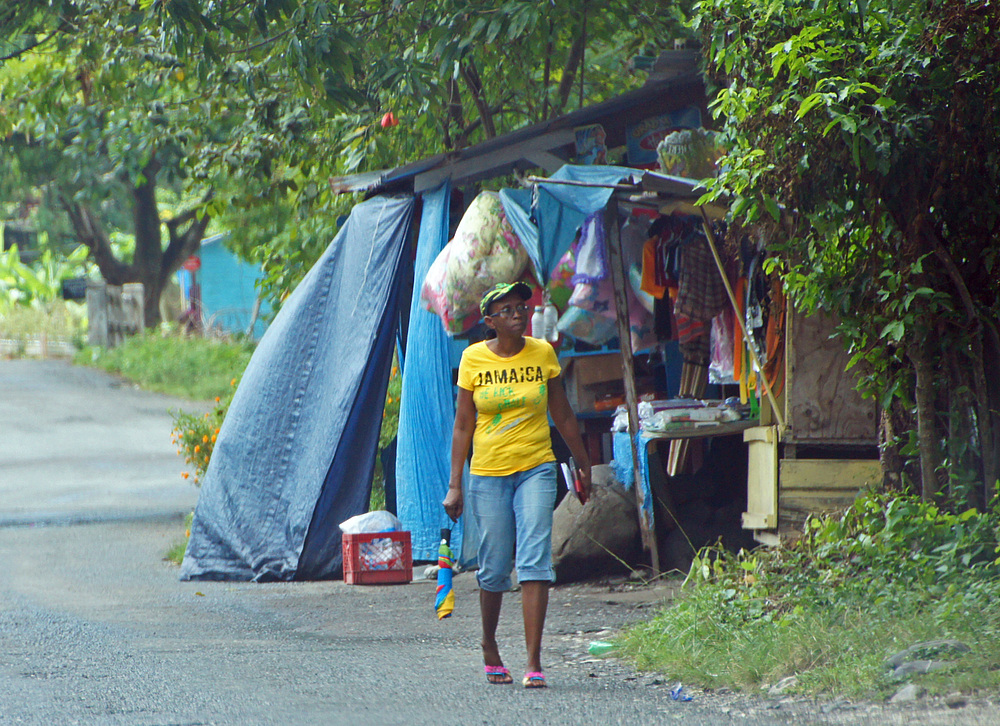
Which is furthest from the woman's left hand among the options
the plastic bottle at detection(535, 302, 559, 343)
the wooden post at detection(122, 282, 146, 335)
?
the wooden post at detection(122, 282, 146, 335)

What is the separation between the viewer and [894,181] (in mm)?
5980

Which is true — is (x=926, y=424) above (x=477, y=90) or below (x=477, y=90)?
below

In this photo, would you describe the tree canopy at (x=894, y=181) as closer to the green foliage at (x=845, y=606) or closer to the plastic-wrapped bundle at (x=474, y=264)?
the green foliage at (x=845, y=606)

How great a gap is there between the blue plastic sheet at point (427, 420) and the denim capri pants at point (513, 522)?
307cm

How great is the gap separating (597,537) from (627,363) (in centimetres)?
113

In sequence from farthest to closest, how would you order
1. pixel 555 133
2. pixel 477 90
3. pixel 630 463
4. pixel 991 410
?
pixel 477 90 → pixel 555 133 → pixel 630 463 → pixel 991 410

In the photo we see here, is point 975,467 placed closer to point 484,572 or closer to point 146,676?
point 484,572

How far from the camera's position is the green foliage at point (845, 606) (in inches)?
198

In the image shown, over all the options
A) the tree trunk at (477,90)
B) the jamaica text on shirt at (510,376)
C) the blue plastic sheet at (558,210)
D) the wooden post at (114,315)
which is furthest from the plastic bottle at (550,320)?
the wooden post at (114,315)

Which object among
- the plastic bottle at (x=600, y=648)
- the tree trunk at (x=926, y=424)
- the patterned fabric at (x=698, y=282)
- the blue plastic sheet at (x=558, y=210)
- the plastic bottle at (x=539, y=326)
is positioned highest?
the blue plastic sheet at (x=558, y=210)

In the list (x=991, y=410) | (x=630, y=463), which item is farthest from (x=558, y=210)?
(x=991, y=410)

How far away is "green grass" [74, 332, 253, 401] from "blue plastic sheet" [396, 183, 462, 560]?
12168 mm

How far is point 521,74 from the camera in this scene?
34.0 ft

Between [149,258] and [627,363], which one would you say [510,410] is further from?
[149,258]
